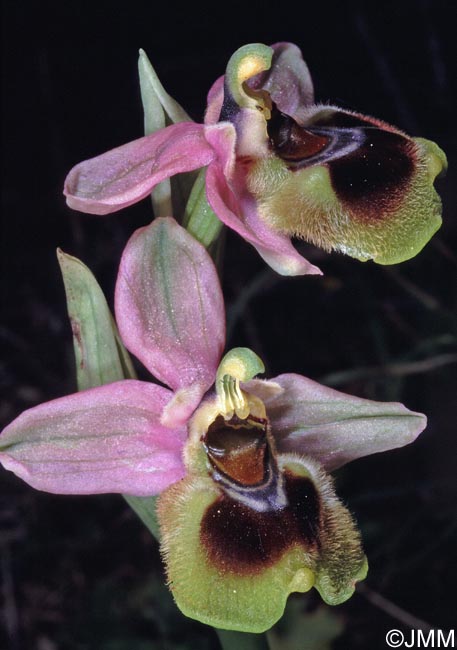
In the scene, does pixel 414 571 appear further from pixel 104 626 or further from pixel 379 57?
pixel 379 57

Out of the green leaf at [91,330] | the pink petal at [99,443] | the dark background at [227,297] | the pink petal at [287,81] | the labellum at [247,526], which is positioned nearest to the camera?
the labellum at [247,526]

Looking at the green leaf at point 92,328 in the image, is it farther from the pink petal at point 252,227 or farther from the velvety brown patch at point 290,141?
the velvety brown patch at point 290,141

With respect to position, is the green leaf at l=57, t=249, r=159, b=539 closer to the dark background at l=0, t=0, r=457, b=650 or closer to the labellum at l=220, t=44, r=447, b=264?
the labellum at l=220, t=44, r=447, b=264

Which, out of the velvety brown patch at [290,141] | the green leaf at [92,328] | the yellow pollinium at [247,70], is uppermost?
the yellow pollinium at [247,70]

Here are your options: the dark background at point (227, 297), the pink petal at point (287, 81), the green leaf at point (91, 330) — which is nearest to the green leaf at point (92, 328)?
the green leaf at point (91, 330)

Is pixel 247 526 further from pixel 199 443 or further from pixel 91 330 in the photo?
pixel 91 330

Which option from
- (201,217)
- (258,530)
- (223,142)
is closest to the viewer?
(258,530)

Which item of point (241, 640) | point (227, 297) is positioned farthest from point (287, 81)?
point (227, 297)

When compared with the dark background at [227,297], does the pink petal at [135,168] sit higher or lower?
higher
